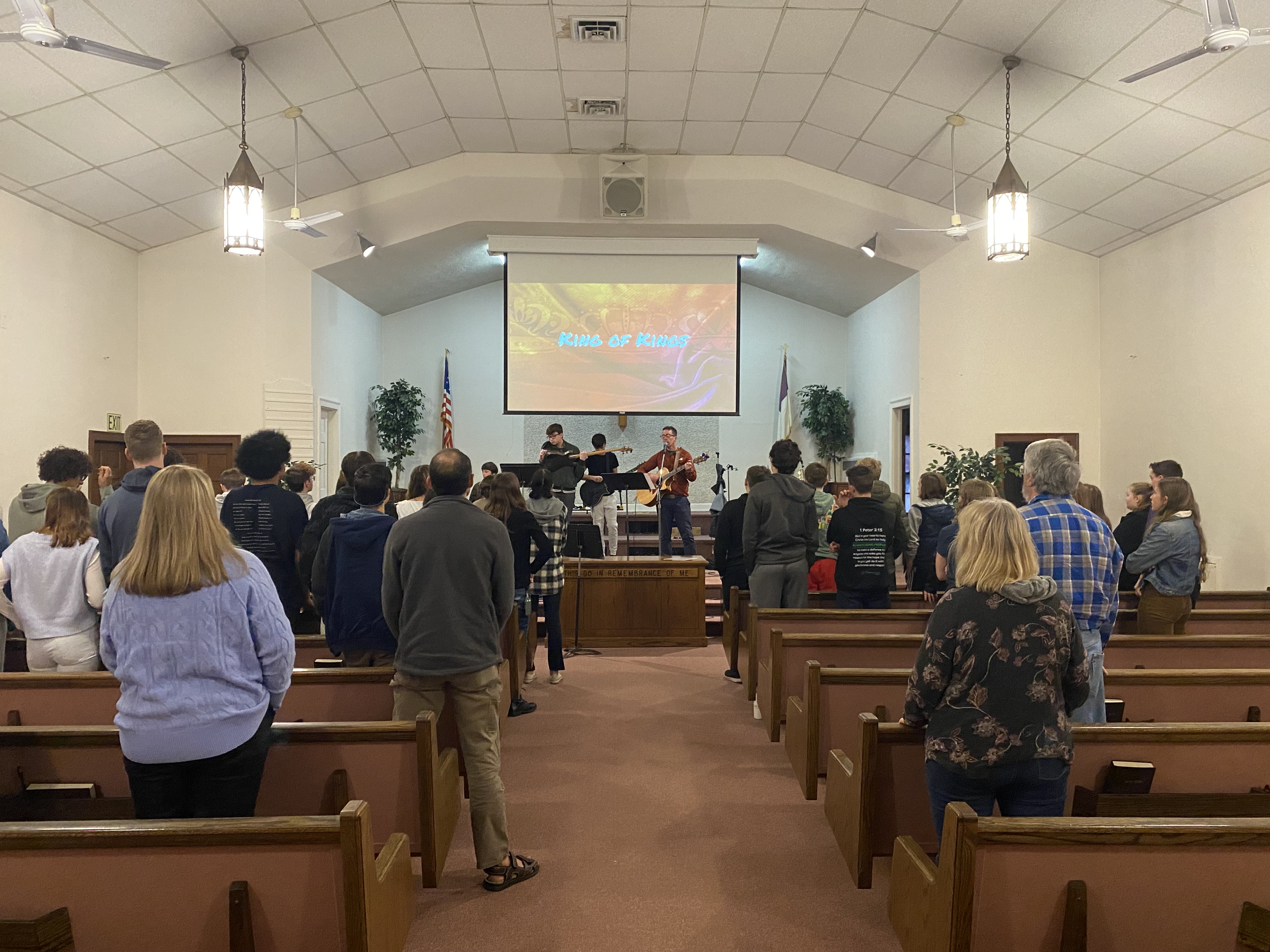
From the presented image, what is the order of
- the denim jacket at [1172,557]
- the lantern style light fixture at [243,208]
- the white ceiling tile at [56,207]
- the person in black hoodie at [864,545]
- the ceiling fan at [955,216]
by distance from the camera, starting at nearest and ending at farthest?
the denim jacket at [1172,557] < the person in black hoodie at [864,545] < the lantern style light fixture at [243,208] < the white ceiling tile at [56,207] < the ceiling fan at [955,216]

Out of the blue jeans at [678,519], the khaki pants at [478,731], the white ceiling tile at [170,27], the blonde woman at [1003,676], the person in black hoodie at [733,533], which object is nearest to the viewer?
the blonde woman at [1003,676]

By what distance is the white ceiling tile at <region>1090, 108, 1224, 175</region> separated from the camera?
6609 mm

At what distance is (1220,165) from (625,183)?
5044mm

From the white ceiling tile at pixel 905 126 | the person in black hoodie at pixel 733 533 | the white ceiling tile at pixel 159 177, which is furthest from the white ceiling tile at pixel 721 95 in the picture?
the white ceiling tile at pixel 159 177

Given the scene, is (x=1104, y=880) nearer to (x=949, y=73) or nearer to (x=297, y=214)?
(x=949, y=73)

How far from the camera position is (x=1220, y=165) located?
23.1 ft

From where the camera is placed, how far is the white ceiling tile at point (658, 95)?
7.59 metres

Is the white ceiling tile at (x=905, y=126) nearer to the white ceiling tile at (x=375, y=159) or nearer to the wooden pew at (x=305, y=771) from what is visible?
the white ceiling tile at (x=375, y=159)

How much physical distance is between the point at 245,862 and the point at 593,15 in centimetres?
624

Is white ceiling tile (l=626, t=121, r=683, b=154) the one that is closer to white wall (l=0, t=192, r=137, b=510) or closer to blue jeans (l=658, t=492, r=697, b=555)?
blue jeans (l=658, t=492, r=697, b=555)

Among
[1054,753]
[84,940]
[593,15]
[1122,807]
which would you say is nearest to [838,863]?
[1122,807]

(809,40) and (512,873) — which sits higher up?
(809,40)

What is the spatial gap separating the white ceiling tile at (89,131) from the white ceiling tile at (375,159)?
179cm

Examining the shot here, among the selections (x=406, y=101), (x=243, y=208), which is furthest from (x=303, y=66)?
(x=243, y=208)
